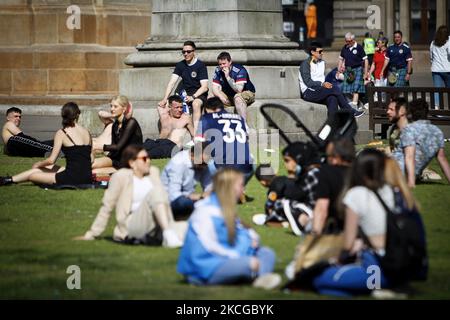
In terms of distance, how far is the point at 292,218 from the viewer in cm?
1363

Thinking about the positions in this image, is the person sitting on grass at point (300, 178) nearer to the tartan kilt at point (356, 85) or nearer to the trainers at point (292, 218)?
the trainers at point (292, 218)

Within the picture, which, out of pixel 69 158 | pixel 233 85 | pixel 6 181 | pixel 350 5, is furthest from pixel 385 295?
pixel 350 5

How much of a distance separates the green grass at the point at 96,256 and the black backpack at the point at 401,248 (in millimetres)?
214

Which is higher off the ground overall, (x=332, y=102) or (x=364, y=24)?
(x=364, y=24)

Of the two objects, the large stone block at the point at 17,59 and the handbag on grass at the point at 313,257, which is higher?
the large stone block at the point at 17,59

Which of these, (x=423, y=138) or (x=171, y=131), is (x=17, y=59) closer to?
(x=171, y=131)

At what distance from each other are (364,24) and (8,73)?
1224 inches

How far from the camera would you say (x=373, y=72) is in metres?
32.6

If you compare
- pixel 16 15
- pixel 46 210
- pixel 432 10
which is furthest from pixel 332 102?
pixel 432 10

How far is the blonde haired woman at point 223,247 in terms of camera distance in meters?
10.5

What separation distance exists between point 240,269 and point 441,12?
47.6m

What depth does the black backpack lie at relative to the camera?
33.7ft

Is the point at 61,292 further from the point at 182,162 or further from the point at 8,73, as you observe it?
the point at 8,73

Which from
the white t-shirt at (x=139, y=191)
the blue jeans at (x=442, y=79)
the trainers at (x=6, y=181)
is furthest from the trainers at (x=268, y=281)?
the blue jeans at (x=442, y=79)
